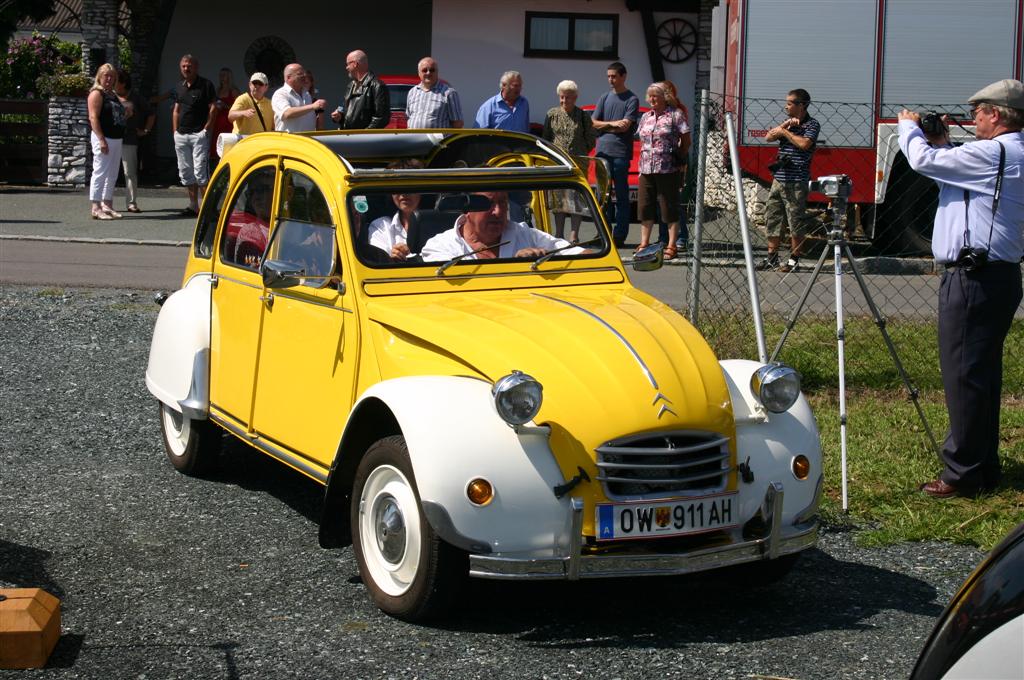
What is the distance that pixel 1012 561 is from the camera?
3.00 m

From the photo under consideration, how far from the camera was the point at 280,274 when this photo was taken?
617cm

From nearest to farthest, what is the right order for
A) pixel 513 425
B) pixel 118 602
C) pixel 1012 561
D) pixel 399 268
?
pixel 1012 561 → pixel 513 425 → pixel 118 602 → pixel 399 268

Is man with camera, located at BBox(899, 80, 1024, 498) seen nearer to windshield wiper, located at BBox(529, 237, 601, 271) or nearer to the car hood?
windshield wiper, located at BBox(529, 237, 601, 271)

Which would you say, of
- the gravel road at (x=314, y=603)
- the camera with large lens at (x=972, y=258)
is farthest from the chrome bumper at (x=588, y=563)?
the camera with large lens at (x=972, y=258)

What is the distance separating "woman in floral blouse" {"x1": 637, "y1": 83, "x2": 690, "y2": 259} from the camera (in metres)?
15.2

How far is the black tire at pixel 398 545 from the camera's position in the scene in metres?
5.13

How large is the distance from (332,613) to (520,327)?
1341 mm

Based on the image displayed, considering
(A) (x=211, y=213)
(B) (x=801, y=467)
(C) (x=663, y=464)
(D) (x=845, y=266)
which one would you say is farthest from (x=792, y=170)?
(C) (x=663, y=464)

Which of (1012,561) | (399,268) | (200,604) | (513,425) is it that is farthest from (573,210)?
(1012,561)

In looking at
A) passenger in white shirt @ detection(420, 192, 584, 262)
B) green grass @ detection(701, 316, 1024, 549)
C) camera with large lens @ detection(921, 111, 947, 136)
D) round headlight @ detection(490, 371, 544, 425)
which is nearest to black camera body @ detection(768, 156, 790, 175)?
green grass @ detection(701, 316, 1024, 549)

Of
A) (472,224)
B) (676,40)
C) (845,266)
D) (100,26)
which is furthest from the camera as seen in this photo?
(100,26)

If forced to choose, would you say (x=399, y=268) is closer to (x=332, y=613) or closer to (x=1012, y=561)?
(x=332, y=613)

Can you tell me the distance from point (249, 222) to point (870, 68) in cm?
1160

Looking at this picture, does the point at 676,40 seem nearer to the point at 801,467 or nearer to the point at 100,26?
the point at 100,26
